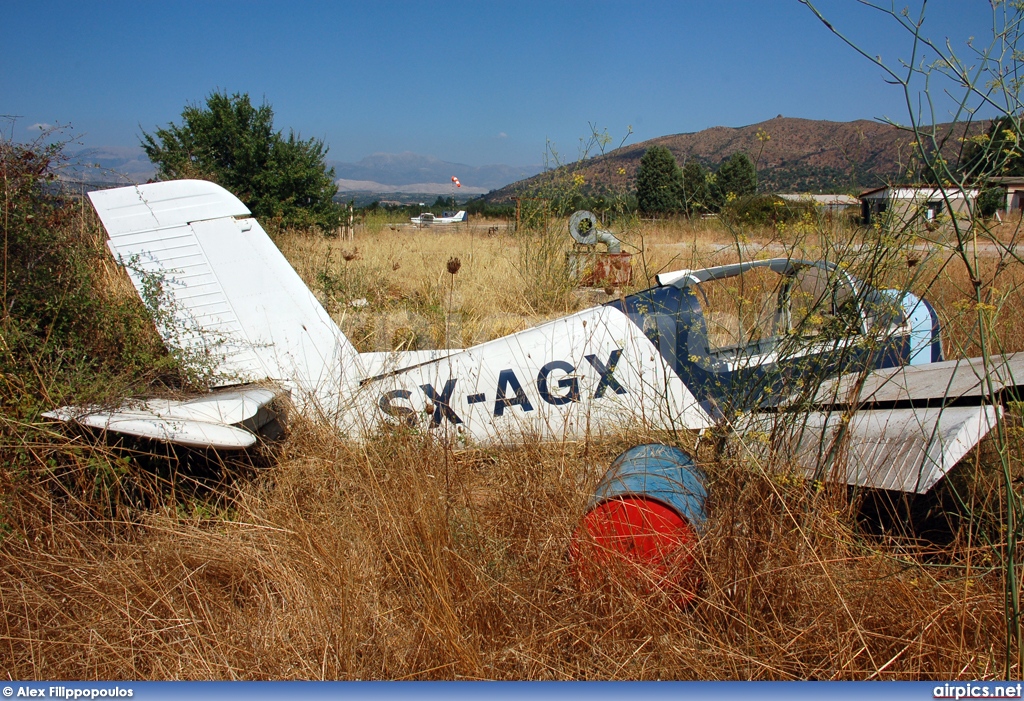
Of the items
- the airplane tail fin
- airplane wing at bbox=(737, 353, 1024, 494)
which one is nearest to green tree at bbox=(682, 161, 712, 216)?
airplane wing at bbox=(737, 353, 1024, 494)

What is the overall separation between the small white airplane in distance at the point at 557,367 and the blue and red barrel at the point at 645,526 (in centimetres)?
29

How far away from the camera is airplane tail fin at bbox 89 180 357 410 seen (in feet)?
11.7

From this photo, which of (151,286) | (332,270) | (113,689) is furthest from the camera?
(332,270)

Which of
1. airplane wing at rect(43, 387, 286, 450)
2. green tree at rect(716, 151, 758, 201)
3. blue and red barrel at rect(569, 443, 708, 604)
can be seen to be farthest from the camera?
green tree at rect(716, 151, 758, 201)

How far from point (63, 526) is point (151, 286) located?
142 cm

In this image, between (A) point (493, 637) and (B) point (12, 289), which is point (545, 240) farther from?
(A) point (493, 637)

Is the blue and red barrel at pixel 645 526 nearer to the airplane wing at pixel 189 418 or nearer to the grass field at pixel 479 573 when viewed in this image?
the grass field at pixel 479 573

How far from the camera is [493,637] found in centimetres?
207

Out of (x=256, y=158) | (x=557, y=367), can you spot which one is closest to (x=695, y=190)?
(x=557, y=367)

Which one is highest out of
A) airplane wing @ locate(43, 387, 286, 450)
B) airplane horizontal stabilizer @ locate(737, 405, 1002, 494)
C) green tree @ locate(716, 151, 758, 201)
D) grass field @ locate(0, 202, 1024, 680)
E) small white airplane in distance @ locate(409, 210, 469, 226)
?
small white airplane in distance @ locate(409, 210, 469, 226)

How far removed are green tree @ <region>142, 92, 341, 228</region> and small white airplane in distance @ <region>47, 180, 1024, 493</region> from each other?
1331 centimetres

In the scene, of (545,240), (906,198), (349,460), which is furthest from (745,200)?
(545,240)

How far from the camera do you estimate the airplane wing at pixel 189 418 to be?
9.07 ft

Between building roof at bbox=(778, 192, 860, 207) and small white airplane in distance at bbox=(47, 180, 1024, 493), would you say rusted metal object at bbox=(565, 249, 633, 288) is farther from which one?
building roof at bbox=(778, 192, 860, 207)
